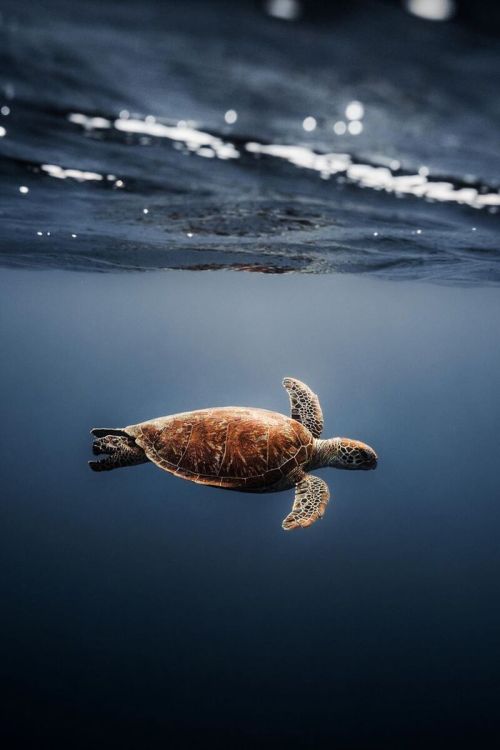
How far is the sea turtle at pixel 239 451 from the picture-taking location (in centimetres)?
723

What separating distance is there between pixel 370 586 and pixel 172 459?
15323 mm

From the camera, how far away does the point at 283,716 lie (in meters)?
11.3

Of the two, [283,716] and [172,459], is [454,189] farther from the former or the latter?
[283,716]

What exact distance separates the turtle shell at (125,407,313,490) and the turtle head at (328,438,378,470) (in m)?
0.68

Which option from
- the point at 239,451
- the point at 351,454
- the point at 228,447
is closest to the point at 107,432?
the point at 228,447

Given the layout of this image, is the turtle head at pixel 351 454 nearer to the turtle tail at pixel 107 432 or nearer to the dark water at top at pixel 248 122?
the turtle tail at pixel 107 432

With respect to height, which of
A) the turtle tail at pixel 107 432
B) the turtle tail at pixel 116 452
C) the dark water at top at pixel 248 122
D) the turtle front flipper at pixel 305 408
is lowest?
the turtle tail at pixel 116 452

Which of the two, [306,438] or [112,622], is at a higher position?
[306,438]

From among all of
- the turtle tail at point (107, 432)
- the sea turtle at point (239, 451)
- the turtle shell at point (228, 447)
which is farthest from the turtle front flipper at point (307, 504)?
the turtle tail at point (107, 432)

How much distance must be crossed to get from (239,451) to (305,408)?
2.30 m

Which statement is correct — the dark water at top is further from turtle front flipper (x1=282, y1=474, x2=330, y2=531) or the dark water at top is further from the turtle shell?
turtle front flipper (x1=282, y1=474, x2=330, y2=531)

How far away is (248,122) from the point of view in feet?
19.1

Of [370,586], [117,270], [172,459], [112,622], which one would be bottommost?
[370,586]

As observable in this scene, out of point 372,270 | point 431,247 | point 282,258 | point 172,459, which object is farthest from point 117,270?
point 172,459
